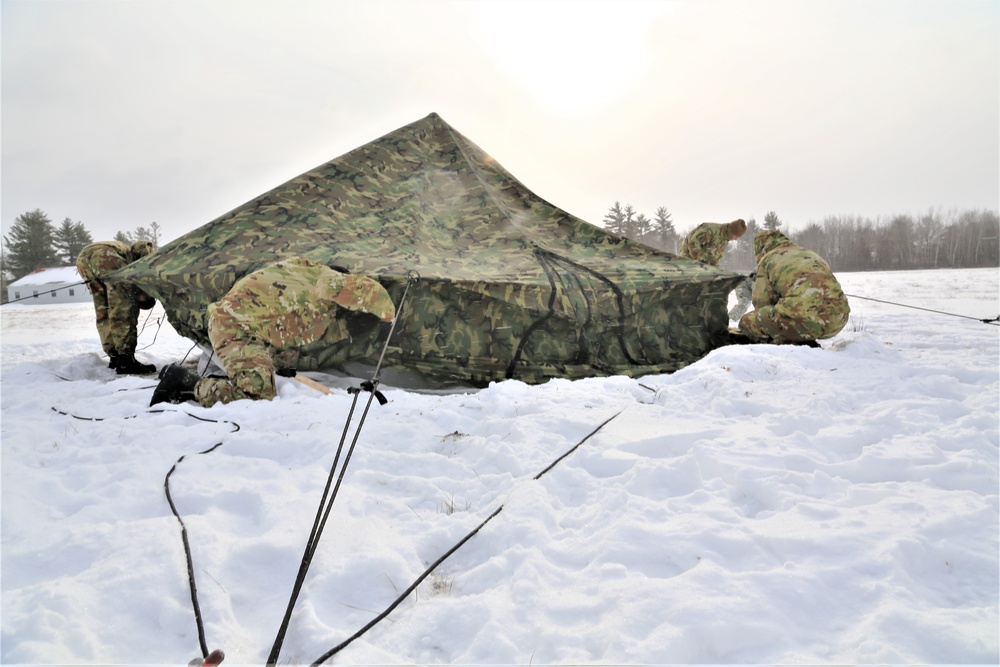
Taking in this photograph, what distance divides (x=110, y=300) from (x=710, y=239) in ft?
26.5

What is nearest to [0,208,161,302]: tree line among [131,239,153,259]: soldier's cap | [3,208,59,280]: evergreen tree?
[3,208,59,280]: evergreen tree

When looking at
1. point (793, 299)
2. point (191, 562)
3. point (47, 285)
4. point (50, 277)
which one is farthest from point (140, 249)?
point (50, 277)

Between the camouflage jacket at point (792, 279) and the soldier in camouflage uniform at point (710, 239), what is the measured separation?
1.32ft

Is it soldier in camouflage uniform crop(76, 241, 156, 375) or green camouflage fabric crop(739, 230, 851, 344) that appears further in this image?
soldier in camouflage uniform crop(76, 241, 156, 375)

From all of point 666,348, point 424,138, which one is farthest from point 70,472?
point 424,138

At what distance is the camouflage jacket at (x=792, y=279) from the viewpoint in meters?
5.43

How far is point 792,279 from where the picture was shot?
5.68 metres

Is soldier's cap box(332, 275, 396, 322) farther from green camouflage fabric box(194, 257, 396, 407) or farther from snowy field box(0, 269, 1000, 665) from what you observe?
snowy field box(0, 269, 1000, 665)

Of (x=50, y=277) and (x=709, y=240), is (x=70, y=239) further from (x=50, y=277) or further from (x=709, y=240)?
(x=709, y=240)

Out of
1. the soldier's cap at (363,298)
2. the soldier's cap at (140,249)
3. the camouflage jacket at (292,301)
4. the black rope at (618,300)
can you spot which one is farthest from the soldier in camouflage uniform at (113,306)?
the black rope at (618,300)

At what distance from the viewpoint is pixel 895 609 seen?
1.38 meters

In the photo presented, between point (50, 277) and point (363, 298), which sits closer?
point (363, 298)

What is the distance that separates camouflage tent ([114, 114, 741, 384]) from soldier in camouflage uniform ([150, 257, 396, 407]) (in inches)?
16.5

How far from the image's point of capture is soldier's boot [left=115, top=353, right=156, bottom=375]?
5.87 m
